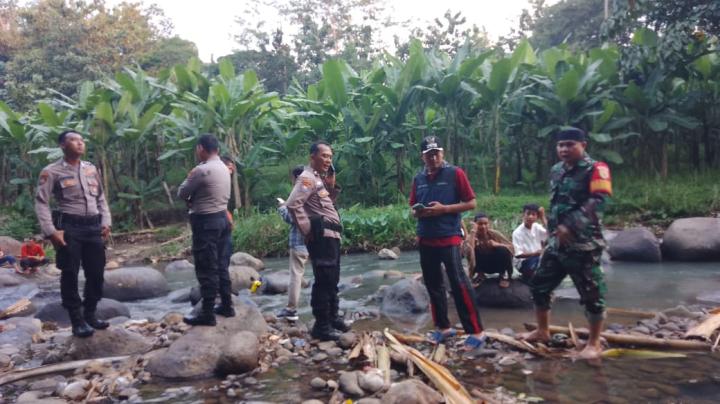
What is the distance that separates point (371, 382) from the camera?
395cm

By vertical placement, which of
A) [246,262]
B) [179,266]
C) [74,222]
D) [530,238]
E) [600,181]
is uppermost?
[600,181]

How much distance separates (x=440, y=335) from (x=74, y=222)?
3177 mm

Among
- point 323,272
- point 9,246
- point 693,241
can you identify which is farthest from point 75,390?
point 9,246

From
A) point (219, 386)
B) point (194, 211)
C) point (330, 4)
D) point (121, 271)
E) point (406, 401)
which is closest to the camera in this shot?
point (406, 401)

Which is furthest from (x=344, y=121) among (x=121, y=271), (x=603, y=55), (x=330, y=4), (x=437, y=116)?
(x=330, y=4)

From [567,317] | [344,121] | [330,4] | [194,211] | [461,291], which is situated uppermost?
[330,4]

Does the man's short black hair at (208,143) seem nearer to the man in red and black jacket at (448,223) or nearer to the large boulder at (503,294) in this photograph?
the man in red and black jacket at (448,223)

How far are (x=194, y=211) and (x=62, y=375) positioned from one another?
1612 millimetres

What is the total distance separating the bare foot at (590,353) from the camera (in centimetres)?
437

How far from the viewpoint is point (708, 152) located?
13703 mm

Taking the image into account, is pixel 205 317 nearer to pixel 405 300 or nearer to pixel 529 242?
pixel 405 300

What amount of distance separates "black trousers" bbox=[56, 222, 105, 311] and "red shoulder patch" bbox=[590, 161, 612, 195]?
13.1 feet

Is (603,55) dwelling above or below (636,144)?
above

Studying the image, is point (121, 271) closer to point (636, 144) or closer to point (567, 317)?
point (567, 317)
